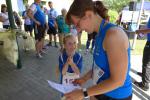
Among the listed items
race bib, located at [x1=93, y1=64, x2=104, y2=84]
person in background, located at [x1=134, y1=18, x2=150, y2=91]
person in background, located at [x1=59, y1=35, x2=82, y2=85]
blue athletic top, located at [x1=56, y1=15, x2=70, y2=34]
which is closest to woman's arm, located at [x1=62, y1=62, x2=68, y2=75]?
person in background, located at [x1=59, y1=35, x2=82, y2=85]

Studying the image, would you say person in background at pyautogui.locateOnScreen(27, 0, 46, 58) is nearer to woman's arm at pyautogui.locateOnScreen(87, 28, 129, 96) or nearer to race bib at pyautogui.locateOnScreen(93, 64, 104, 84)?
race bib at pyautogui.locateOnScreen(93, 64, 104, 84)

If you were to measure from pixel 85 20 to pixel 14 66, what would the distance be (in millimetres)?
4930

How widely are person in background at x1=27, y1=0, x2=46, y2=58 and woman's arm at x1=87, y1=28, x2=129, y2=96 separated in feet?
18.5

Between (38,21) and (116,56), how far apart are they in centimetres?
582

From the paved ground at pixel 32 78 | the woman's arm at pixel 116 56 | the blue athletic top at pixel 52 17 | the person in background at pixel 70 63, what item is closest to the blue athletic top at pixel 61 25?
the blue athletic top at pixel 52 17

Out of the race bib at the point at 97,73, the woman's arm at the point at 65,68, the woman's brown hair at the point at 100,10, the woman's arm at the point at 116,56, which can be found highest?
the woman's brown hair at the point at 100,10

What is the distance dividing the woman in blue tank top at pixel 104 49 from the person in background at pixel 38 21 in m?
5.42

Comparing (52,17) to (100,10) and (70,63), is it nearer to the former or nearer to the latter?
(70,63)

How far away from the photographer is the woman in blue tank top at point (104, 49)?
1577 millimetres

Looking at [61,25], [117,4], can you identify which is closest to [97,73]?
[61,25]

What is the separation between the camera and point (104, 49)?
1.68m

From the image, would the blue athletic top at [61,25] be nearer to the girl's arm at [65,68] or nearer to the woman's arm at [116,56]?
the girl's arm at [65,68]

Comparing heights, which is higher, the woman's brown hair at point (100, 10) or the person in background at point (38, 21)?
the woman's brown hair at point (100, 10)

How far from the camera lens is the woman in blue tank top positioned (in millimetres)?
1577
